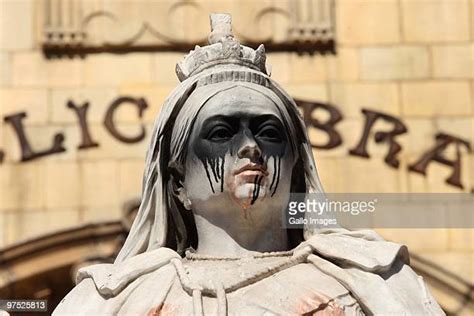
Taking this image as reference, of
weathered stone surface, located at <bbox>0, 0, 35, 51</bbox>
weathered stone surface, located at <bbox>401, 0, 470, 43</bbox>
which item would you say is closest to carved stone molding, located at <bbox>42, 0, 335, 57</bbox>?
weathered stone surface, located at <bbox>0, 0, 35, 51</bbox>

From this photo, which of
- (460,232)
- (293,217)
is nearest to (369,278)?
(293,217)

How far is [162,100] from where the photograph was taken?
55.1ft

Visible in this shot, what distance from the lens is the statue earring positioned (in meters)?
6.02

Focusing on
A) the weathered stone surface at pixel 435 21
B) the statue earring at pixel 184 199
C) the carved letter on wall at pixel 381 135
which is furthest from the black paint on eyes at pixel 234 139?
the weathered stone surface at pixel 435 21

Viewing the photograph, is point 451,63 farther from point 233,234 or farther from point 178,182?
point 233,234

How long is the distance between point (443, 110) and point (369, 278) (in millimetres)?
11337

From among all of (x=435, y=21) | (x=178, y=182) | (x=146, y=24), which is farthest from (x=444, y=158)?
(x=178, y=182)

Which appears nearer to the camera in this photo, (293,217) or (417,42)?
(293,217)

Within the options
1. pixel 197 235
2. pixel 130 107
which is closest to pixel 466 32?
pixel 130 107

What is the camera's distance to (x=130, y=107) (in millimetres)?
16812

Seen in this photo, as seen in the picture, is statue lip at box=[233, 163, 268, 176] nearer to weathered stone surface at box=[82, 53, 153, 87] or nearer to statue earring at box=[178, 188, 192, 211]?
statue earring at box=[178, 188, 192, 211]

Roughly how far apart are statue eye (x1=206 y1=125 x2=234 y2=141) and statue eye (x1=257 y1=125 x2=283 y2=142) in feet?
0.26

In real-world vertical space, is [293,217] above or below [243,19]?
below

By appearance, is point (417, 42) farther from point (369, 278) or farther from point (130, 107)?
point (369, 278)
